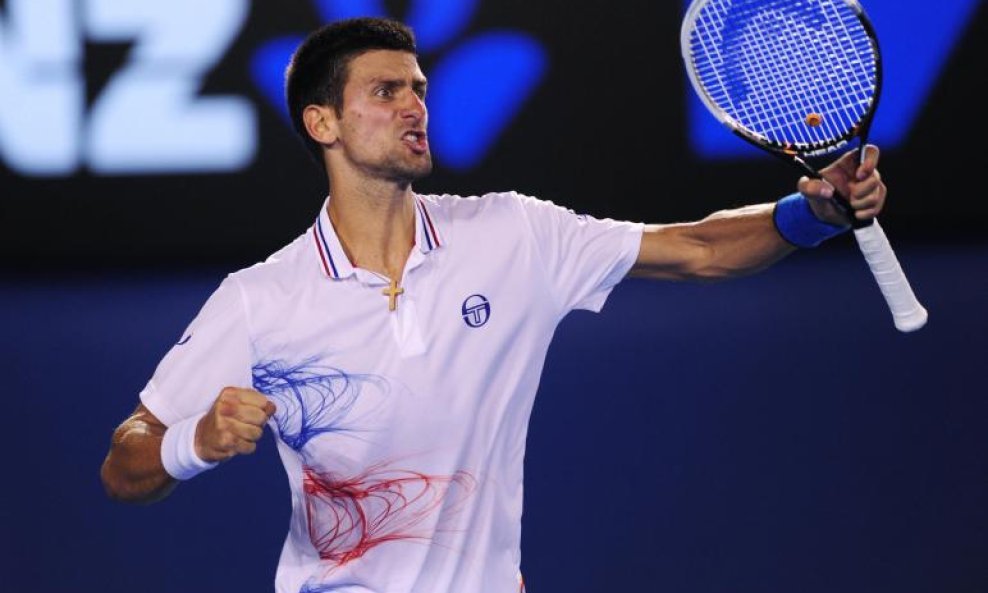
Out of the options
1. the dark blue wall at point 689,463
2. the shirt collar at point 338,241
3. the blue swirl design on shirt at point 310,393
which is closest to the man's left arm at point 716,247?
the shirt collar at point 338,241

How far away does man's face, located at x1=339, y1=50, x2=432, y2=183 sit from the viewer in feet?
12.8

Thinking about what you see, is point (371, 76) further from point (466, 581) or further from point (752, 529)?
point (752, 529)

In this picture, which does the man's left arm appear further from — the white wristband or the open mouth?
the white wristband

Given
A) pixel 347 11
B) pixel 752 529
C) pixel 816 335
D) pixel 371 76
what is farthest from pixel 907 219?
pixel 371 76

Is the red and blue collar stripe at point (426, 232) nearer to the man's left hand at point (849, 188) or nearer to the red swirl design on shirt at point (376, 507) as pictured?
the red swirl design on shirt at point (376, 507)

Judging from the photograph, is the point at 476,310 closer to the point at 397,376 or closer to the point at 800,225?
the point at 397,376

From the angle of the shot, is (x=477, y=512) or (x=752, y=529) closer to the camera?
(x=477, y=512)

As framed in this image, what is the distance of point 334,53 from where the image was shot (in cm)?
408

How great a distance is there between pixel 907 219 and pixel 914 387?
0.65 meters

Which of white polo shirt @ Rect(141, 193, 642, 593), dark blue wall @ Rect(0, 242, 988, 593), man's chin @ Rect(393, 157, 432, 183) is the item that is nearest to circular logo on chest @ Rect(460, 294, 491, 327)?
white polo shirt @ Rect(141, 193, 642, 593)

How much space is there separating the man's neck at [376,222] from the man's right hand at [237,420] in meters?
0.63

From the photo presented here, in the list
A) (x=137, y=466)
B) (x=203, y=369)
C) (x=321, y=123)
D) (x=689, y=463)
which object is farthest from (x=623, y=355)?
(x=137, y=466)

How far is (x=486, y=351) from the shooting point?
12.4 feet

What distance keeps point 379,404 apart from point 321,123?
75 centimetres
